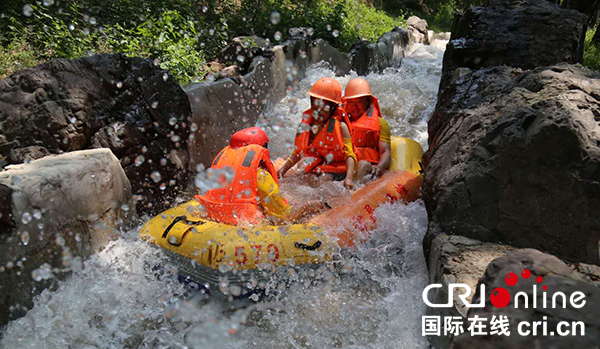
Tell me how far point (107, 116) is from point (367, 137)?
276 centimetres

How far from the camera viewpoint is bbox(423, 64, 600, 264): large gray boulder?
9.45 ft

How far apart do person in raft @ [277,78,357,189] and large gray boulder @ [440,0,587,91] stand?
1672mm

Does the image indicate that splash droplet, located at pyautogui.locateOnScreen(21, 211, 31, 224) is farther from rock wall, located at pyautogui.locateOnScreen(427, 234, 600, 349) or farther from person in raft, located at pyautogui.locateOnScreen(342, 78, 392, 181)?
person in raft, located at pyautogui.locateOnScreen(342, 78, 392, 181)

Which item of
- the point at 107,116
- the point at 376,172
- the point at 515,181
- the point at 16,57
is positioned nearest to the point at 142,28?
the point at 16,57

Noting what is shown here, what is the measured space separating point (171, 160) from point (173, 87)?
0.81 m

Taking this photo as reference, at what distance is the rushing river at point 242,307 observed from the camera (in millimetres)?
3080

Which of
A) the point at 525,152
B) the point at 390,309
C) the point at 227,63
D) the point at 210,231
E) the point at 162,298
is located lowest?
the point at 162,298

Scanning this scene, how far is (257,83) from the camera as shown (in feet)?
22.7

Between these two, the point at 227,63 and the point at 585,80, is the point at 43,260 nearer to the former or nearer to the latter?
the point at 585,80

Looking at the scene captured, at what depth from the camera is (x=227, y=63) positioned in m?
7.42

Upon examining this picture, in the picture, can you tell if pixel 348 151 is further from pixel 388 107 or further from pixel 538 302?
pixel 388 107

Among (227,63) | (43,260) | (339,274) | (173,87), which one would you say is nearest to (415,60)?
(227,63)

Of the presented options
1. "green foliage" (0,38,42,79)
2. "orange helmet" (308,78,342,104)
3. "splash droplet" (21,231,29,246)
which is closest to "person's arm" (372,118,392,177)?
"orange helmet" (308,78,342,104)

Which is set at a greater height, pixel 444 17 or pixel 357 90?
pixel 444 17
